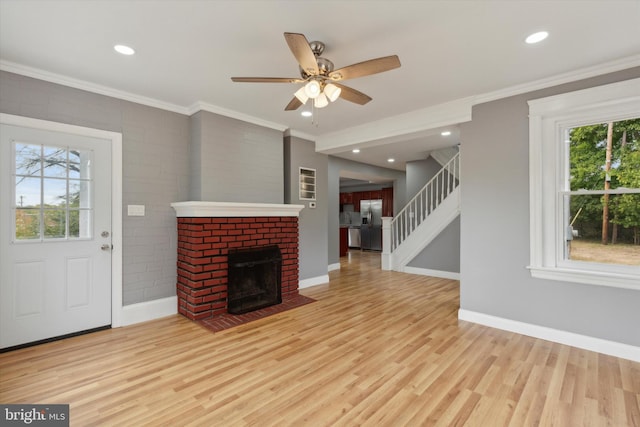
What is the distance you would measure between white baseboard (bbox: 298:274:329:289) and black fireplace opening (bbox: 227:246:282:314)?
82cm

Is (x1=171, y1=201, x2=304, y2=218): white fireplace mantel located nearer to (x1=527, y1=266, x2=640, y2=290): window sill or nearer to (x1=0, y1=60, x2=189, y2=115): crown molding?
(x1=0, y1=60, x2=189, y2=115): crown molding

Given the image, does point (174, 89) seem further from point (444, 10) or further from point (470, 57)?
point (470, 57)

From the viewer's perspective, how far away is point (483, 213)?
10.9 ft

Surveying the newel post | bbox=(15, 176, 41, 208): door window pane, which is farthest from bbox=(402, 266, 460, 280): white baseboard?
bbox=(15, 176, 41, 208): door window pane

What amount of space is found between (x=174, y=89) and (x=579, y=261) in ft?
15.0

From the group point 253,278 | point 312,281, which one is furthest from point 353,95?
point 312,281

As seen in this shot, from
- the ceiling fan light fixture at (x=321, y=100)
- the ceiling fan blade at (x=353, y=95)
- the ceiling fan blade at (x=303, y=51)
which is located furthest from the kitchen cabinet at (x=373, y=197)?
the ceiling fan blade at (x=303, y=51)

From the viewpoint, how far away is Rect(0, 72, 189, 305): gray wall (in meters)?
3.00

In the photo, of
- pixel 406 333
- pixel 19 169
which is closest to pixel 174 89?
pixel 19 169

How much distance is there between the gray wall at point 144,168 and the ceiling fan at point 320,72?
6.25 ft

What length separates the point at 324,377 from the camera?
2.24 metres

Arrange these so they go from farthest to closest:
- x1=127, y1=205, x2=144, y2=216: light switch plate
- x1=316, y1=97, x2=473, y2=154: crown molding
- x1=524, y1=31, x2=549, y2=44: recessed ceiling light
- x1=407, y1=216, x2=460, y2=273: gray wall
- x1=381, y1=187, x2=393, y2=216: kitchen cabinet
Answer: x1=381, y1=187, x2=393, y2=216: kitchen cabinet, x1=407, y1=216, x2=460, y2=273: gray wall, x1=316, y1=97, x2=473, y2=154: crown molding, x1=127, y1=205, x2=144, y2=216: light switch plate, x1=524, y1=31, x2=549, y2=44: recessed ceiling light

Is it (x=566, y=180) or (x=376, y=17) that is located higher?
(x=376, y=17)

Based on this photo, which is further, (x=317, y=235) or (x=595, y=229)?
(x=317, y=235)
